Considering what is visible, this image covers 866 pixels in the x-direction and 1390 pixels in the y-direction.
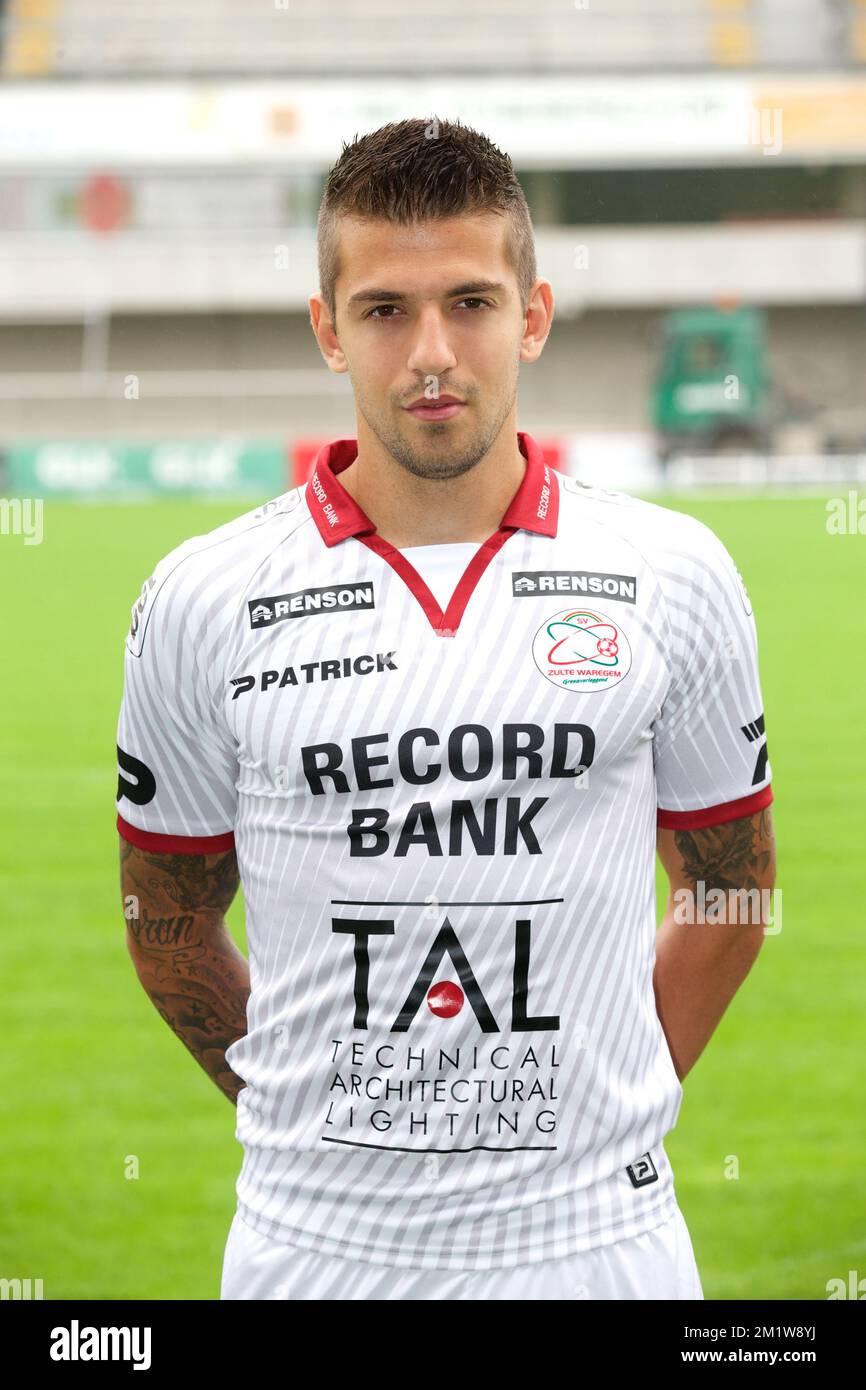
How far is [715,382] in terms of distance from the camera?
30.2 metres

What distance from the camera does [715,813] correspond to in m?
2.40

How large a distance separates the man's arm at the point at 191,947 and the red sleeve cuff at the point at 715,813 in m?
0.63

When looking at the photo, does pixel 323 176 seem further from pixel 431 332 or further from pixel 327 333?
pixel 431 332

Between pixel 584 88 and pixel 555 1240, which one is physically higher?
pixel 584 88

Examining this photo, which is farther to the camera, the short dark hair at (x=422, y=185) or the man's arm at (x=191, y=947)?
the man's arm at (x=191, y=947)

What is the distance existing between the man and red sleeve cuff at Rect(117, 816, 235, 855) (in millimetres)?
177

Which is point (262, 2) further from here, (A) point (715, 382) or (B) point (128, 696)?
(B) point (128, 696)

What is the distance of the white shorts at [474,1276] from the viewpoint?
206cm

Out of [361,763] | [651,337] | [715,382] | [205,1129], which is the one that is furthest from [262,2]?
[361,763]

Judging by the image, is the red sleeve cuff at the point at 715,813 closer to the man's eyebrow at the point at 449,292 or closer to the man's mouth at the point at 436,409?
the man's mouth at the point at 436,409

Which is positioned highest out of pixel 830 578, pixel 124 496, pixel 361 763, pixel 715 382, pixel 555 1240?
pixel 715 382

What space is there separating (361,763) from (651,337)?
34005 mm

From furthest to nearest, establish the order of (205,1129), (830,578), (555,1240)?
(830,578) < (205,1129) < (555,1240)
